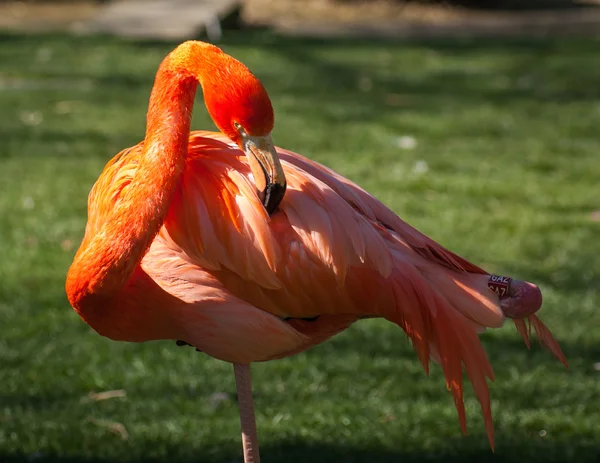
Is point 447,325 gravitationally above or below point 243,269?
below

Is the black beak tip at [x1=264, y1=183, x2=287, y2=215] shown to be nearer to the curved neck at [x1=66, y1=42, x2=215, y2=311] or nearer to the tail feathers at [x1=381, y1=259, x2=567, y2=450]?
the curved neck at [x1=66, y1=42, x2=215, y2=311]

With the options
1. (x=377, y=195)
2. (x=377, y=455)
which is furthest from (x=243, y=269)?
(x=377, y=195)

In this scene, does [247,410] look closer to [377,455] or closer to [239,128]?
[377,455]

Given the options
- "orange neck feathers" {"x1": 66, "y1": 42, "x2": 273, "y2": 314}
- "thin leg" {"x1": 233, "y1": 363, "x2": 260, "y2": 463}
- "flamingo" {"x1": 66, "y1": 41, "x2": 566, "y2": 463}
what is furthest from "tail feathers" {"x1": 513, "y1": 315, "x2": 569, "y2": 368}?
"orange neck feathers" {"x1": 66, "y1": 42, "x2": 273, "y2": 314}

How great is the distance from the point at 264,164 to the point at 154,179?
0.34 meters

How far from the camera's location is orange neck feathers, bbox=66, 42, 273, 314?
8.68 ft

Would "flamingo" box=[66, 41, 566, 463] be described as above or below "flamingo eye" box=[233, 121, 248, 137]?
below

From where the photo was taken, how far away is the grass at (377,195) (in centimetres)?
367

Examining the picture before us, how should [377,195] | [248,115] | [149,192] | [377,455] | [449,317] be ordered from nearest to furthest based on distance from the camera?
[248,115], [149,192], [449,317], [377,455], [377,195]

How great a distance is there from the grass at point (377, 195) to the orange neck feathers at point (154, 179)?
1.02m

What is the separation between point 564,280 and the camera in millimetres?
4949

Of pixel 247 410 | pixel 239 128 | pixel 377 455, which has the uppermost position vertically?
pixel 239 128

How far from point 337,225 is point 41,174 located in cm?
398

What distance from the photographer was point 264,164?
257cm
